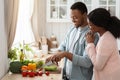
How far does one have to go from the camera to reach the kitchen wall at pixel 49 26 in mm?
4637

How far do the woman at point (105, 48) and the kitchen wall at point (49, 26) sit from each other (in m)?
2.78

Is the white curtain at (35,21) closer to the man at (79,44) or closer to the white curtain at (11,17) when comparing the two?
the white curtain at (11,17)

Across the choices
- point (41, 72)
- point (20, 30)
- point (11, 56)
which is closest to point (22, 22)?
point (20, 30)

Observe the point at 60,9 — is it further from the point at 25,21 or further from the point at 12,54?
the point at 12,54

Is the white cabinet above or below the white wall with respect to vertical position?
above

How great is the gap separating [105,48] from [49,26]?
302 cm

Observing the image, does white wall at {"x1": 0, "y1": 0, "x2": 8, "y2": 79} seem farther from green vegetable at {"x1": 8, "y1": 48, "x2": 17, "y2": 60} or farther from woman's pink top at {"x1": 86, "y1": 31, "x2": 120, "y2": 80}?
woman's pink top at {"x1": 86, "y1": 31, "x2": 120, "y2": 80}

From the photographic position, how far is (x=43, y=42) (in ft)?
14.8

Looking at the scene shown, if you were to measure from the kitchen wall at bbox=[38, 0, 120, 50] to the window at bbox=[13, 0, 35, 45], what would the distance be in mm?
310

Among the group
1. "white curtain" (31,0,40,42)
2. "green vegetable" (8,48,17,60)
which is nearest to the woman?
"green vegetable" (8,48,17,60)

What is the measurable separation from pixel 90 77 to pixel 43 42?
2.35 m

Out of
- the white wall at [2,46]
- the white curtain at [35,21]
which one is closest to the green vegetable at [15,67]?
the white wall at [2,46]

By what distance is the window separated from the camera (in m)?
4.26

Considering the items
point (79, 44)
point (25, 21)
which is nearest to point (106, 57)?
point (79, 44)
